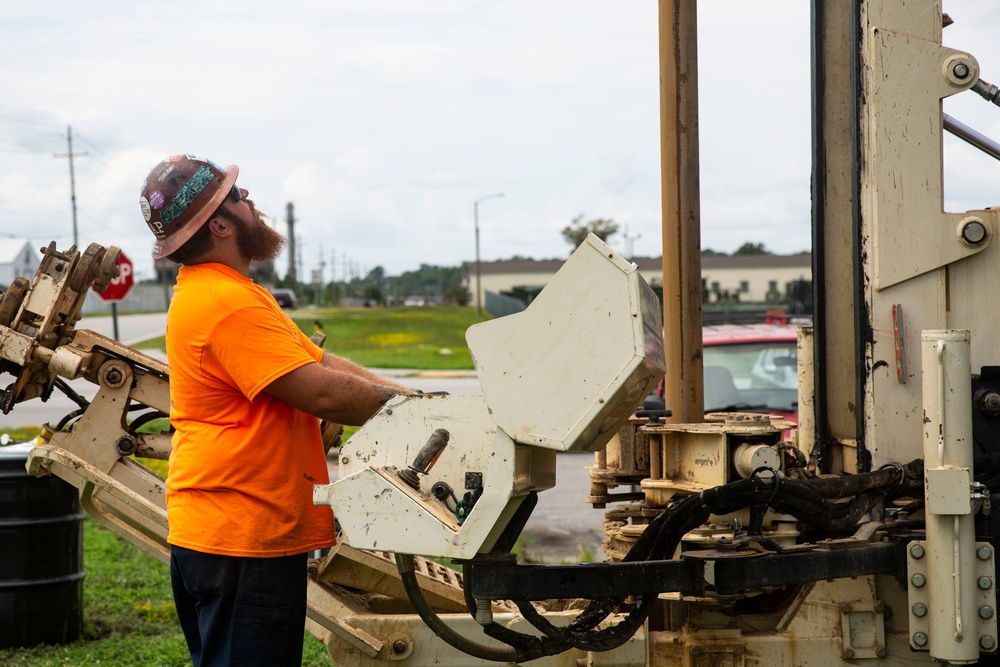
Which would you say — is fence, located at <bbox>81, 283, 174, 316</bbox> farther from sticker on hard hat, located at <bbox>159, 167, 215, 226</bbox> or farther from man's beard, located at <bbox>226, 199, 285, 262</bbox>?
sticker on hard hat, located at <bbox>159, 167, 215, 226</bbox>

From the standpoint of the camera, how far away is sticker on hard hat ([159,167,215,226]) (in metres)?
2.99

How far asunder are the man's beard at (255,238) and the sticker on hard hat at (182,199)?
0.14m

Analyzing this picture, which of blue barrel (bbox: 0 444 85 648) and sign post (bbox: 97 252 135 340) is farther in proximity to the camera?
sign post (bbox: 97 252 135 340)

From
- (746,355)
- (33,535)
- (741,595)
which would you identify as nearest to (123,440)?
(33,535)

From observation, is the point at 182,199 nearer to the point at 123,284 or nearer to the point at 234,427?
the point at 234,427

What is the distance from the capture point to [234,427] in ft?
9.57

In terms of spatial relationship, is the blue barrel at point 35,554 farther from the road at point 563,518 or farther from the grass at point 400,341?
the grass at point 400,341

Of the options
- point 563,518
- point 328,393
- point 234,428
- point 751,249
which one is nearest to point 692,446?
point 328,393

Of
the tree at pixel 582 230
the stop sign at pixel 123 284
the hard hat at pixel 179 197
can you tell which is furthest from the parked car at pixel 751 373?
the tree at pixel 582 230

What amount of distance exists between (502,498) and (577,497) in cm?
727

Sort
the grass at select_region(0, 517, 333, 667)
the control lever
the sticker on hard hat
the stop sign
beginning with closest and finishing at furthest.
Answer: the control lever → the sticker on hard hat → the grass at select_region(0, 517, 333, 667) → the stop sign

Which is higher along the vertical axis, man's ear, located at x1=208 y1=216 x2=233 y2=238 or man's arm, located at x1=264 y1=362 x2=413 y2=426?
man's ear, located at x1=208 y1=216 x2=233 y2=238

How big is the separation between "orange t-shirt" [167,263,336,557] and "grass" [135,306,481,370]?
16.9m

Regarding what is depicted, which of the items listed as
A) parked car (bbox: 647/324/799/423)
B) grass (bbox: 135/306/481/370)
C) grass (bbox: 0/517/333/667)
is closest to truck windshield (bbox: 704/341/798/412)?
parked car (bbox: 647/324/799/423)
